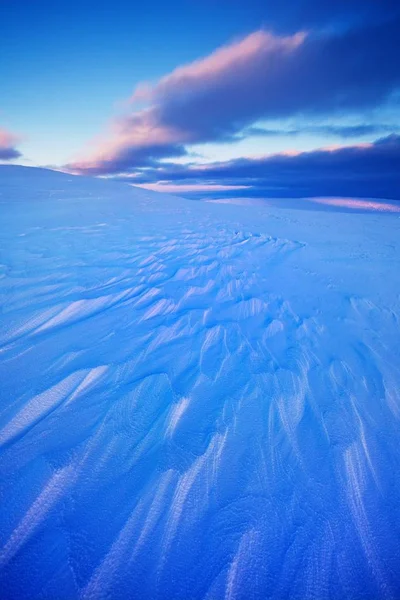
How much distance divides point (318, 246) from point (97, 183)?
41.3 feet

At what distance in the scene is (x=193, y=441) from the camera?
170cm

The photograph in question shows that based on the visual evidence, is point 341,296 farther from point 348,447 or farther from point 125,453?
point 125,453

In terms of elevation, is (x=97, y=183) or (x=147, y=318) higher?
(x=97, y=183)

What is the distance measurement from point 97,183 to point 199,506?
1615 cm

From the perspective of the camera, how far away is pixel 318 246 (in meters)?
6.89

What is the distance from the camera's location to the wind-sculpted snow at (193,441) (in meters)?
1.21

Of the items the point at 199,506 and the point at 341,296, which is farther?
the point at 341,296

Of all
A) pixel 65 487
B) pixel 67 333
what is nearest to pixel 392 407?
pixel 65 487

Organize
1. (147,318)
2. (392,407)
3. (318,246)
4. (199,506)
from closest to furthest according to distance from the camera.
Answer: (199,506) < (392,407) < (147,318) < (318,246)

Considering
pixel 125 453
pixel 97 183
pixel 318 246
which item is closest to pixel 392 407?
pixel 125 453

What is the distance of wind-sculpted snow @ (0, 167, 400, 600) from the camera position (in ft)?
3.98

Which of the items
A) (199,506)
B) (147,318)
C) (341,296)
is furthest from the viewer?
(341,296)

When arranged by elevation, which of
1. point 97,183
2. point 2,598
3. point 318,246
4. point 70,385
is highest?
point 97,183

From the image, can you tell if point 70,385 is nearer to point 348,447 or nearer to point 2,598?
point 2,598
